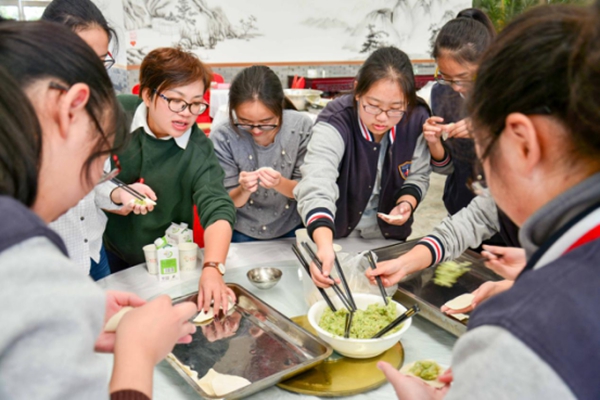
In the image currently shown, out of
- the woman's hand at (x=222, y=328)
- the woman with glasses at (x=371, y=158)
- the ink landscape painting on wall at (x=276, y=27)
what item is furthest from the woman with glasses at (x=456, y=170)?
the ink landscape painting on wall at (x=276, y=27)

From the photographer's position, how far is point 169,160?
7.04ft

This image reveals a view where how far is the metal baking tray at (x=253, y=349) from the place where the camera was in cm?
123

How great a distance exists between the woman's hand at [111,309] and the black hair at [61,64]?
327mm

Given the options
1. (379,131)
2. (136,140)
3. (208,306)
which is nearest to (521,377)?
(208,306)

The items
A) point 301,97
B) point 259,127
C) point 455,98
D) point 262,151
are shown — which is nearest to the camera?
point 455,98

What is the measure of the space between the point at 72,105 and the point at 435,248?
130 cm

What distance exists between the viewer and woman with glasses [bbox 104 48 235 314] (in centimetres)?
198

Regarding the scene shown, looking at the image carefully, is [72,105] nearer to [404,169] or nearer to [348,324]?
[348,324]

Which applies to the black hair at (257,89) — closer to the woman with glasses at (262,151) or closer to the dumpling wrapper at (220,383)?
the woman with glasses at (262,151)

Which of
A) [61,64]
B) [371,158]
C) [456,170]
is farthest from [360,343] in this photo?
[456,170]

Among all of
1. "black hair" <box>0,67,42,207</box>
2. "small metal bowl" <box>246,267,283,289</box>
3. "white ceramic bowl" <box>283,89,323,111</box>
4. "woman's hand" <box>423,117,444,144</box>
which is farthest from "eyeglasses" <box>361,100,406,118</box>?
"white ceramic bowl" <box>283,89,323,111</box>

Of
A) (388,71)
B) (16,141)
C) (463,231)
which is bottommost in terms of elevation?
(463,231)

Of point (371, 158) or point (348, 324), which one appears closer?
point (348, 324)

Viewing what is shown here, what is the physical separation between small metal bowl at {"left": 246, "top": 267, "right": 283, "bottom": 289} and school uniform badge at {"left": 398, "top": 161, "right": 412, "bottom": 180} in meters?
0.77
